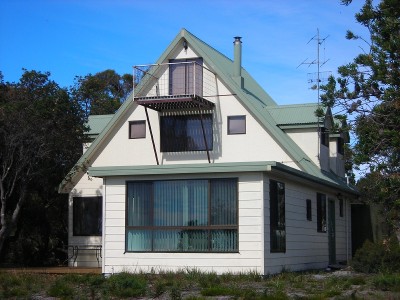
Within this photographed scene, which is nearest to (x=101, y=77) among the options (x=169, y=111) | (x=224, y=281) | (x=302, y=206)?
(x=169, y=111)

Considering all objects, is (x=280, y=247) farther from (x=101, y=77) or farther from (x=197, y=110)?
(x=101, y=77)

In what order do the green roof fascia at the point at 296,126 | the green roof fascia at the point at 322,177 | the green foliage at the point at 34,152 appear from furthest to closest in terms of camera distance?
the green roof fascia at the point at 296,126, the green foliage at the point at 34,152, the green roof fascia at the point at 322,177

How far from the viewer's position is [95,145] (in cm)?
2448

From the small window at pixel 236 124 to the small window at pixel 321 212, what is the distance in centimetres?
347

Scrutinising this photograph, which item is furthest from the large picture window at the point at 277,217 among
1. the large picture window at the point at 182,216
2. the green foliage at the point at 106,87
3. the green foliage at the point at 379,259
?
the green foliage at the point at 106,87

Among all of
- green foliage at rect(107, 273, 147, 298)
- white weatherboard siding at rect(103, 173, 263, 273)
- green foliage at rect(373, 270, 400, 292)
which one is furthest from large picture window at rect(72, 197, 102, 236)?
green foliage at rect(373, 270, 400, 292)

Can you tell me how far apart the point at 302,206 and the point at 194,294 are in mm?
8585

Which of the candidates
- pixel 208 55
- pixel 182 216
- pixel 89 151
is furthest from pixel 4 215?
pixel 208 55

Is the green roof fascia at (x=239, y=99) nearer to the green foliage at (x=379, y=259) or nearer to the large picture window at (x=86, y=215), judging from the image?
the large picture window at (x=86, y=215)

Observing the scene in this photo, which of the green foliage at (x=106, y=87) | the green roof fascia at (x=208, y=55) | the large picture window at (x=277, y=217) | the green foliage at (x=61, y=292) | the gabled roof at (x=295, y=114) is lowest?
the green foliage at (x=61, y=292)

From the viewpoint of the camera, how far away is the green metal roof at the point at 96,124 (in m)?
26.5

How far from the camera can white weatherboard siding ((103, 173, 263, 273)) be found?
55.4 ft

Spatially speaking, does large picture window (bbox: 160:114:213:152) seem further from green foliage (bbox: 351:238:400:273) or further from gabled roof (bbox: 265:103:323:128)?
green foliage (bbox: 351:238:400:273)

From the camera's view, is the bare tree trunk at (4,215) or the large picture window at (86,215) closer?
the bare tree trunk at (4,215)
